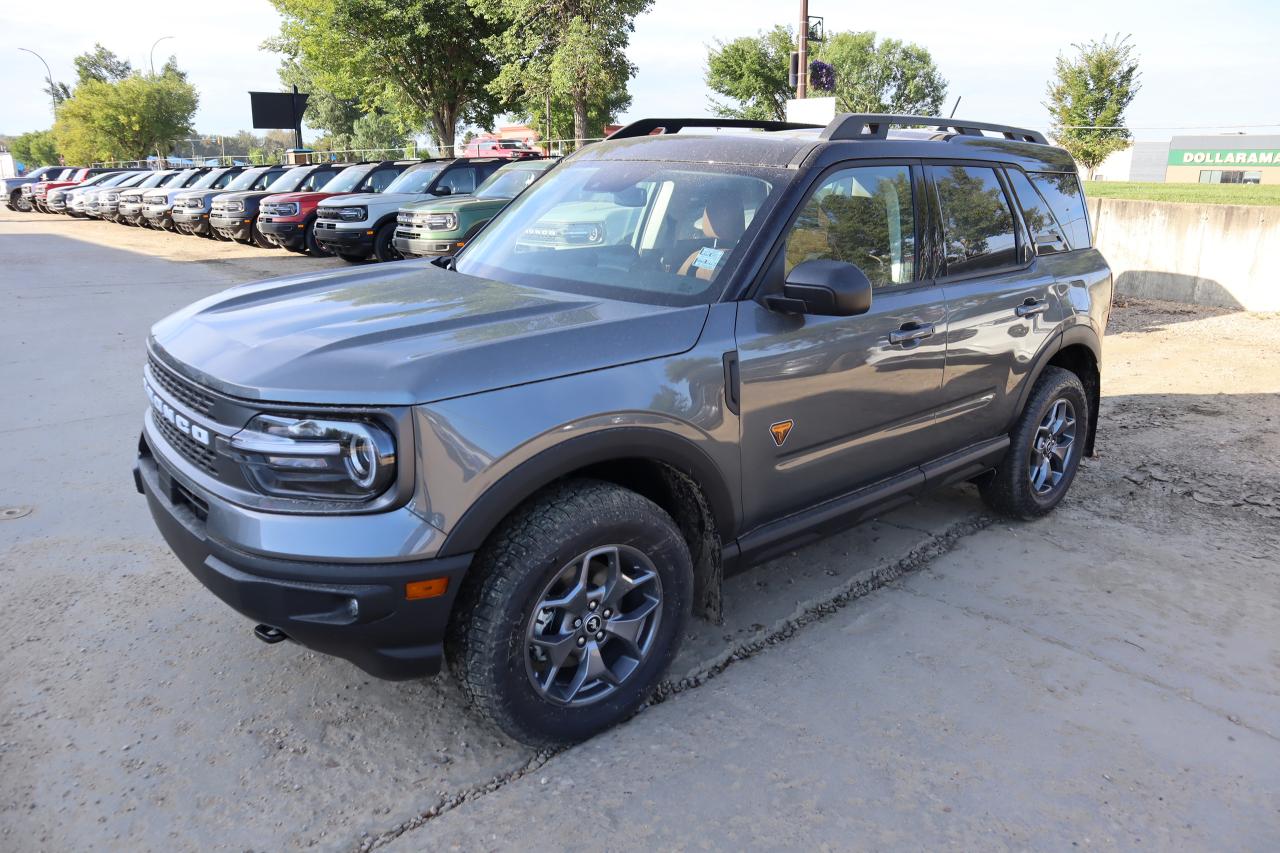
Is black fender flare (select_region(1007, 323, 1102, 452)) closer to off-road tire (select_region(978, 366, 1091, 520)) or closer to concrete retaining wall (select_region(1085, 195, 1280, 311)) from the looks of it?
off-road tire (select_region(978, 366, 1091, 520))

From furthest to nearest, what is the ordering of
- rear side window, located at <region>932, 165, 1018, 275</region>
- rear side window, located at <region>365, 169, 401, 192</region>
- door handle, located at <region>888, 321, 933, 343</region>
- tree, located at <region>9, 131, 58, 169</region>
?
tree, located at <region>9, 131, 58, 169</region> → rear side window, located at <region>365, 169, 401, 192</region> → rear side window, located at <region>932, 165, 1018, 275</region> → door handle, located at <region>888, 321, 933, 343</region>

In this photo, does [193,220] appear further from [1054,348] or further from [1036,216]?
[1054,348]

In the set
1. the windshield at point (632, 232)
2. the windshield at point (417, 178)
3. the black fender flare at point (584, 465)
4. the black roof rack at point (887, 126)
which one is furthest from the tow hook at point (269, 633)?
the windshield at point (417, 178)

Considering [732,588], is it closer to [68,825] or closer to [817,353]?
[817,353]

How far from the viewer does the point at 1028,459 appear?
445cm

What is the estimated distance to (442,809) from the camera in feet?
8.23

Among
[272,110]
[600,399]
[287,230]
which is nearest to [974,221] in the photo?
[600,399]

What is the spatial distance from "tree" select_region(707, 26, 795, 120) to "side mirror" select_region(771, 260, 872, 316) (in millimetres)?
49143

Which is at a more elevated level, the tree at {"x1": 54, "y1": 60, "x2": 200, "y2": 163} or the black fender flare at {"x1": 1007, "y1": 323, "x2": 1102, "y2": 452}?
the tree at {"x1": 54, "y1": 60, "x2": 200, "y2": 163}

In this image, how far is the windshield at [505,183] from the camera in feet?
42.7

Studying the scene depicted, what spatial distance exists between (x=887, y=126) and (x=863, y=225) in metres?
0.53

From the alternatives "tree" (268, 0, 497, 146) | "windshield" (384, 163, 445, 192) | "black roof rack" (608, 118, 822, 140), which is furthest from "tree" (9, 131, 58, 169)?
"black roof rack" (608, 118, 822, 140)

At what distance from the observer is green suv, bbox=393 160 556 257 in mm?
12055

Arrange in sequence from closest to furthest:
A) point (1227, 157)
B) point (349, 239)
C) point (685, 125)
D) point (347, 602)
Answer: point (347, 602) → point (685, 125) → point (349, 239) → point (1227, 157)
